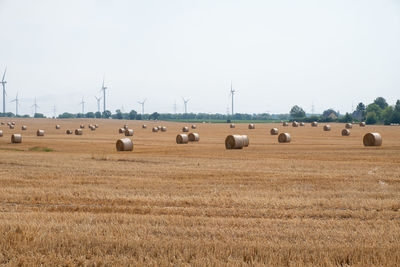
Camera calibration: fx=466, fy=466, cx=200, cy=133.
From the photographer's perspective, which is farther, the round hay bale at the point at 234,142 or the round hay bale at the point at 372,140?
the round hay bale at the point at 372,140

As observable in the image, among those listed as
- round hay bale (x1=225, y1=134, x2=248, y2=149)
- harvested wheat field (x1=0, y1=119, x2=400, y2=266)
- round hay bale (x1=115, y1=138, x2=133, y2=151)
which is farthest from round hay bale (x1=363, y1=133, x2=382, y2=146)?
round hay bale (x1=115, y1=138, x2=133, y2=151)

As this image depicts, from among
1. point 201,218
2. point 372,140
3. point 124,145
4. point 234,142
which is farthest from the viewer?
point 372,140

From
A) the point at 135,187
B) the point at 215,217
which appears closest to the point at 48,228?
the point at 215,217

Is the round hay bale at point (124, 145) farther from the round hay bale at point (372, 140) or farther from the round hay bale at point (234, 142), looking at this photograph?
the round hay bale at point (372, 140)

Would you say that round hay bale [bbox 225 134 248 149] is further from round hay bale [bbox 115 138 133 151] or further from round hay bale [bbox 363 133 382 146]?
round hay bale [bbox 363 133 382 146]

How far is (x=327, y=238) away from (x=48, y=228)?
5516 mm

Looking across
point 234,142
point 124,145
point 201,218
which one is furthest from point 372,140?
point 201,218

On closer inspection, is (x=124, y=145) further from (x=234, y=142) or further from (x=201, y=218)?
(x=201, y=218)

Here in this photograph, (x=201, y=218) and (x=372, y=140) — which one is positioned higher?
(x=372, y=140)

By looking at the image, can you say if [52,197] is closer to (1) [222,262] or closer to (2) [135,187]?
(2) [135,187]

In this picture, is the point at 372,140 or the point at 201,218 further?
the point at 372,140

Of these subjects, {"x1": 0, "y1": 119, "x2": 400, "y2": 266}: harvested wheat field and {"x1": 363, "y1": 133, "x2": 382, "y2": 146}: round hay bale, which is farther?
{"x1": 363, "y1": 133, "x2": 382, "y2": 146}: round hay bale

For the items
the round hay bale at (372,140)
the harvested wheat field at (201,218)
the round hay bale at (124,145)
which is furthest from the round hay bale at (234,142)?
the harvested wheat field at (201,218)

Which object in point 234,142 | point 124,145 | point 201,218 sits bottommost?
point 201,218
